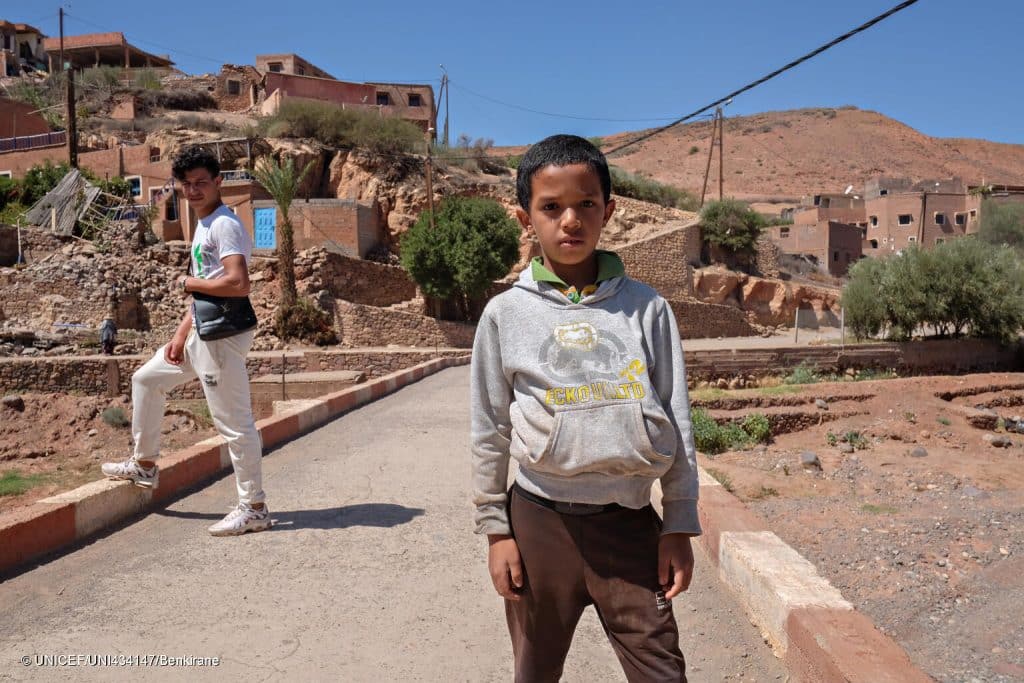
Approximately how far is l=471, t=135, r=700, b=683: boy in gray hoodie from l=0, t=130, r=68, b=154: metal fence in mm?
40010

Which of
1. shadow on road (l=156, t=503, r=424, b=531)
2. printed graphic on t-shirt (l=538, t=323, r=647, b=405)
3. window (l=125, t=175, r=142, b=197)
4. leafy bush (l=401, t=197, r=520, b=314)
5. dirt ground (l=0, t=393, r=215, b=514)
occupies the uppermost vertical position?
window (l=125, t=175, r=142, b=197)

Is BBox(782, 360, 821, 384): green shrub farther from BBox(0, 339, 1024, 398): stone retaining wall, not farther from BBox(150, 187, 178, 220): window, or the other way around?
BBox(150, 187, 178, 220): window

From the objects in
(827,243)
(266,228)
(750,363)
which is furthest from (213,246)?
(827,243)

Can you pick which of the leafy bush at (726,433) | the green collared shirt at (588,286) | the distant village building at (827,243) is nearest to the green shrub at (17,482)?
the green collared shirt at (588,286)

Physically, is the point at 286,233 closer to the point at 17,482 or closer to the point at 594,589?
the point at 17,482

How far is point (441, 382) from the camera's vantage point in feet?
48.4

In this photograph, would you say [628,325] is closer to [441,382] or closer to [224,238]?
[224,238]

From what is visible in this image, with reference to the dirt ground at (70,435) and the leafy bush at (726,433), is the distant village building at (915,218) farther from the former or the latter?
the dirt ground at (70,435)

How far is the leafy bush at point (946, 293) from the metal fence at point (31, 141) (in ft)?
115

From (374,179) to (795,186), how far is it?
4948 centimetres

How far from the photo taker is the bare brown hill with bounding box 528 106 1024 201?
72000mm

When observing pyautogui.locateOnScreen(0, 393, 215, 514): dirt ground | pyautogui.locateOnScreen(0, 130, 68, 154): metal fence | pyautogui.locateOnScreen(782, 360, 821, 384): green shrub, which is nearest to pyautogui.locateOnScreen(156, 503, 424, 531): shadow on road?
pyautogui.locateOnScreen(0, 393, 215, 514): dirt ground

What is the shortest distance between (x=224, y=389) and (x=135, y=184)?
109 ft

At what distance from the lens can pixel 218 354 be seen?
385 cm
